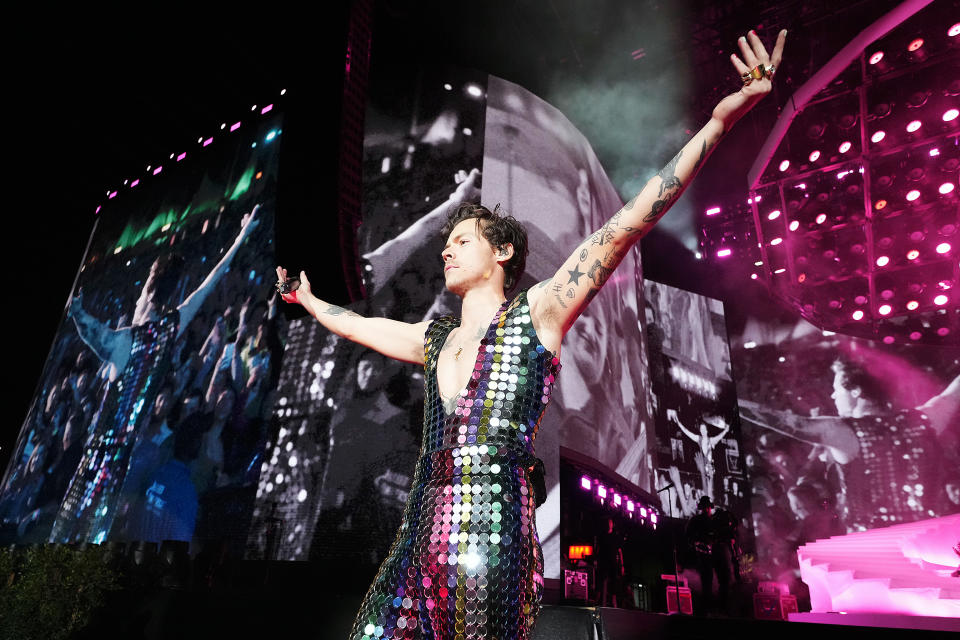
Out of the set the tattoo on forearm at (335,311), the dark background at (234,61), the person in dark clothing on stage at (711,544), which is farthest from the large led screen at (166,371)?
the tattoo on forearm at (335,311)

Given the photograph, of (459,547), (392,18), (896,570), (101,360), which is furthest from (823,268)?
(101,360)

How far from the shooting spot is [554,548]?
22.7 feet

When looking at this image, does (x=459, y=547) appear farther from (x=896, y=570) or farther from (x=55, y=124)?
(x=55, y=124)

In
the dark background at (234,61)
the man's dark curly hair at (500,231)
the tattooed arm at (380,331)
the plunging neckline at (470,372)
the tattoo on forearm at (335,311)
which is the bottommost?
the plunging neckline at (470,372)

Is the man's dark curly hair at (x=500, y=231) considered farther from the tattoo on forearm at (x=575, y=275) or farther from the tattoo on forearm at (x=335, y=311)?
the tattoo on forearm at (x=335, y=311)

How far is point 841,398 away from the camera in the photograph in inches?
489

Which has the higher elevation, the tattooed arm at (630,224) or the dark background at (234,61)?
the dark background at (234,61)

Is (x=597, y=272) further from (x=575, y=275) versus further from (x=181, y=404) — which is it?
(x=181, y=404)

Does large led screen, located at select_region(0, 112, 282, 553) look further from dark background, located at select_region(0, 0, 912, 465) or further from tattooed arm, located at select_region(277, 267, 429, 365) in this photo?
tattooed arm, located at select_region(277, 267, 429, 365)

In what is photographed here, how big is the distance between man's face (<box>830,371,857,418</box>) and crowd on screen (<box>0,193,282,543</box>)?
37.5ft

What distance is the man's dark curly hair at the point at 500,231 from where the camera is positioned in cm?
204

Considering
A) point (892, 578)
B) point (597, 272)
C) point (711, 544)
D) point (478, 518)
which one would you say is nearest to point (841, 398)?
point (711, 544)

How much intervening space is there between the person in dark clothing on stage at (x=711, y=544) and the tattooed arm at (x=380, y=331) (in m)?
6.79

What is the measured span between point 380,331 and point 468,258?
1.48 ft
